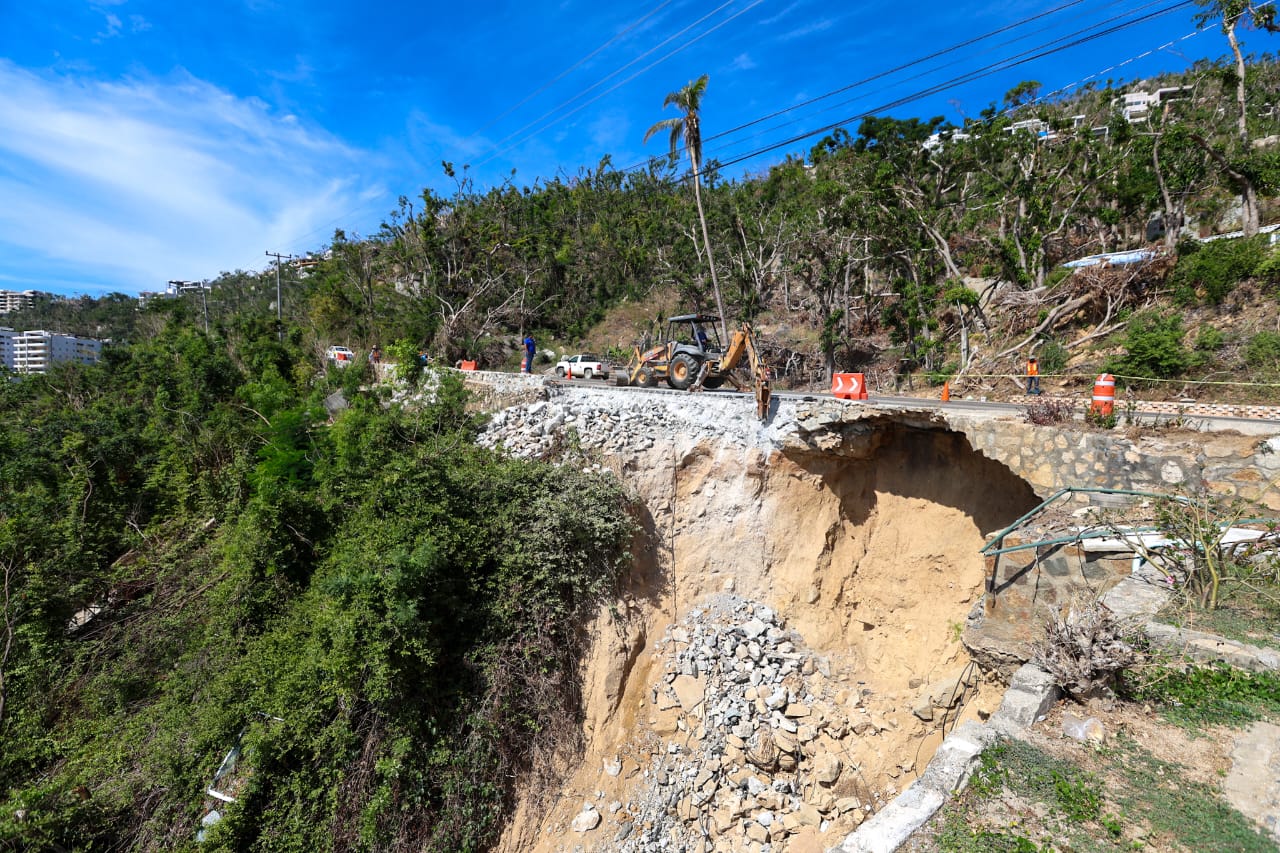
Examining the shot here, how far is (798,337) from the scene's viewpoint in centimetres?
2139

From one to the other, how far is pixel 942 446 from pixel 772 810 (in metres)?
6.57

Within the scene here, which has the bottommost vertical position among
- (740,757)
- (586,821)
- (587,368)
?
(586,821)

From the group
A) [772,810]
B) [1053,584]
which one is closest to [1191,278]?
[1053,584]

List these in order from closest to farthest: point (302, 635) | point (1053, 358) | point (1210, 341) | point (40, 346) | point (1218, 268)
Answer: point (302, 635) → point (1210, 341) → point (1218, 268) → point (1053, 358) → point (40, 346)

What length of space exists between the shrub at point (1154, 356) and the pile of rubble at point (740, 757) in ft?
30.7

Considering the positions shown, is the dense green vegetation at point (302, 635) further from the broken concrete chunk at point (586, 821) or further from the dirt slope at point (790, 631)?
the broken concrete chunk at point (586, 821)

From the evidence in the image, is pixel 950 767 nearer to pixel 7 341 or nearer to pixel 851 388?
pixel 851 388

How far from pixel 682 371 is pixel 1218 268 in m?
13.2

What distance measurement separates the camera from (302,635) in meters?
8.56

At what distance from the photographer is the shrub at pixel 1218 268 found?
1282cm

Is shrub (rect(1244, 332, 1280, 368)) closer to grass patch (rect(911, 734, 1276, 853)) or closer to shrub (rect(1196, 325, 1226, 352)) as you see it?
shrub (rect(1196, 325, 1226, 352))

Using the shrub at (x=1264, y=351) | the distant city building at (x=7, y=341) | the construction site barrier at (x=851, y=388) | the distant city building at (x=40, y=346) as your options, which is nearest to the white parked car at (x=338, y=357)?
the construction site barrier at (x=851, y=388)

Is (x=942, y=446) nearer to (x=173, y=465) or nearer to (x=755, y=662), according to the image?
(x=755, y=662)

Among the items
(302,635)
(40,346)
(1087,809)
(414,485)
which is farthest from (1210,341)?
(40,346)
